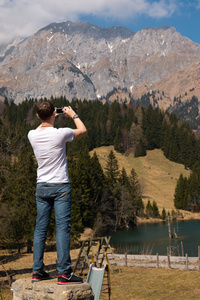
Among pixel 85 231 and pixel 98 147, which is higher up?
pixel 98 147

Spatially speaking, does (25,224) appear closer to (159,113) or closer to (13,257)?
Result: (13,257)

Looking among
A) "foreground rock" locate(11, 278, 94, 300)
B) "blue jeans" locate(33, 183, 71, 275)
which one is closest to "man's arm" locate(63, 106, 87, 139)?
"blue jeans" locate(33, 183, 71, 275)

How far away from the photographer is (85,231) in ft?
186

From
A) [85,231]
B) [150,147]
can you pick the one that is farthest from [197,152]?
[85,231]

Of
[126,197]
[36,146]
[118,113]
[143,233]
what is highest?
[118,113]

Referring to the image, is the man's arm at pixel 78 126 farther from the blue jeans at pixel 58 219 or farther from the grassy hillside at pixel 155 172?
the grassy hillside at pixel 155 172

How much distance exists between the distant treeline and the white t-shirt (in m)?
13.6

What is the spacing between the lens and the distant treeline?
43219mm

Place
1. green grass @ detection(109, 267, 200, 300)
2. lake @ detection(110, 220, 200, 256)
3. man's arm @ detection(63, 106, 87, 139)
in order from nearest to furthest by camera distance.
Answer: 1. man's arm @ detection(63, 106, 87, 139)
2. green grass @ detection(109, 267, 200, 300)
3. lake @ detection(110, 220, 200, 256)

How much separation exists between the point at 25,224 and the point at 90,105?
131614 mm

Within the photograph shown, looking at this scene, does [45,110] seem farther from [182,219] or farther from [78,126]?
[182,219]

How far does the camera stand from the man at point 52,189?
4402mm

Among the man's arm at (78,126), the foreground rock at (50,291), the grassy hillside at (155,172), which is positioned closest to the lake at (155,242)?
the foreground rock at (50,291)

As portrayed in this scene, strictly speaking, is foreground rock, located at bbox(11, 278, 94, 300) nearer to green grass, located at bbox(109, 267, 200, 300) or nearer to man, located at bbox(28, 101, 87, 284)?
man, located at bbox(28, 101, 87, 284)
